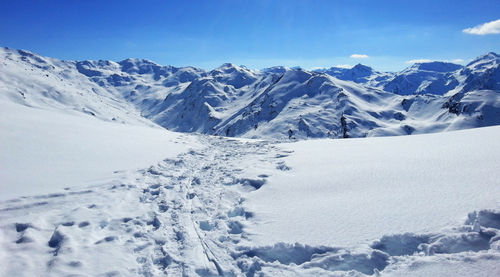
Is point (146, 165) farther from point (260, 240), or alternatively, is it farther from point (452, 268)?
point (452, 268)

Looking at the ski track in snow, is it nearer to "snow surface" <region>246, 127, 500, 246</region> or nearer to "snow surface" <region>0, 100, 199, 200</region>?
"snow surface" <region>246, 127, 500, 246</region>

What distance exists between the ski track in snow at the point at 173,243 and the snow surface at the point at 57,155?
1613 mm

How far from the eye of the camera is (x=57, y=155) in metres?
15.4

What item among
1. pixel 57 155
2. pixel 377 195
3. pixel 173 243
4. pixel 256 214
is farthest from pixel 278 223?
pixel 57 155

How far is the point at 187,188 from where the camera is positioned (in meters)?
12.7

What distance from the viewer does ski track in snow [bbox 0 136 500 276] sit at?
6.28m

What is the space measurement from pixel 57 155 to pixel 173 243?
449 inches

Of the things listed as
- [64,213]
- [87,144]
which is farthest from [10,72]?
[64,213]

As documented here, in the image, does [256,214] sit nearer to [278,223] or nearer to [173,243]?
[278,223]

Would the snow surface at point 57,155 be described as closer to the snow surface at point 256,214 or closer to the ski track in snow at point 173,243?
the snow surface at point 256,214

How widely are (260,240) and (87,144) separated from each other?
15.9 metres

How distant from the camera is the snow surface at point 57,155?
38.0 feet

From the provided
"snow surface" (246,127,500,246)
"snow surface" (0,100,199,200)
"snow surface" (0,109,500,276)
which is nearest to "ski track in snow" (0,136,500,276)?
"snow surface" (0,109,500,276)

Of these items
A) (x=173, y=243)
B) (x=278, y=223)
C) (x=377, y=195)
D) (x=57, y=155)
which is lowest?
(x=173, y=243)
